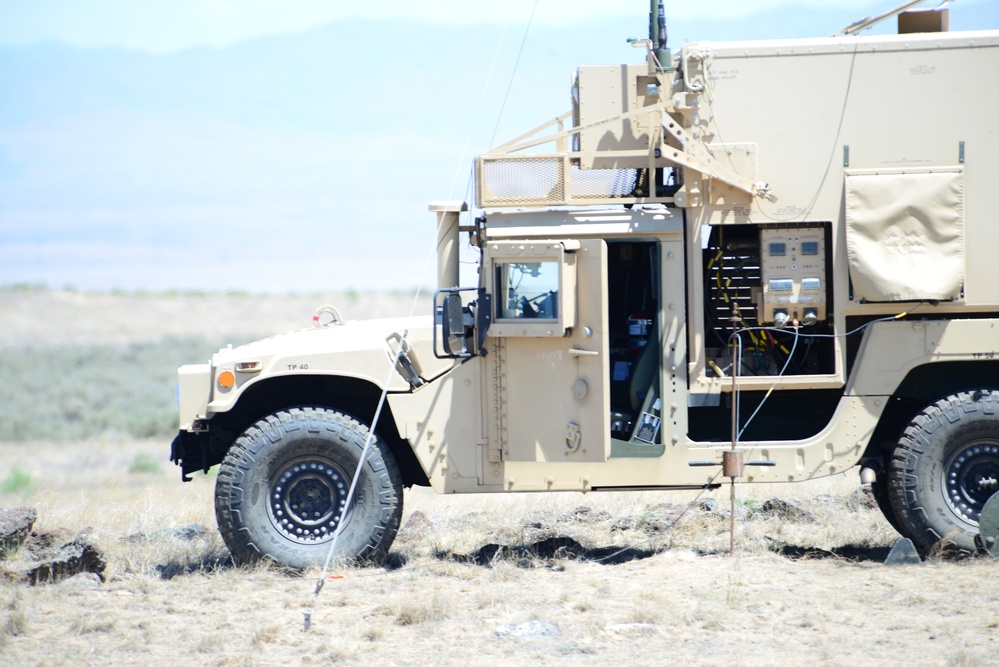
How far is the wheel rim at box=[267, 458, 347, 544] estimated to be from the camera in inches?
305

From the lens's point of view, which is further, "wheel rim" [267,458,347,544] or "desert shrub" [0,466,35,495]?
"desert shrub" [0,466,35,495]

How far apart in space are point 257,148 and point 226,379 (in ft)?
406

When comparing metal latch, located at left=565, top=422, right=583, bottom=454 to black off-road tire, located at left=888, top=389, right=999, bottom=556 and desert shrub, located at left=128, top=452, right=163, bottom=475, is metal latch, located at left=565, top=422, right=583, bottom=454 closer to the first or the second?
black off-road tire, located at left=888, top=389, right=999, bottom=556

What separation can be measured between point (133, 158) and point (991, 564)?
127 meters

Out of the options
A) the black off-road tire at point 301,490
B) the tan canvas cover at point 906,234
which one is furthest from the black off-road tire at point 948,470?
the black off-road tire at point 301,490

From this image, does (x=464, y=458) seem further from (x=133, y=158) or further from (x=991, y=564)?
(x=133, y=158)

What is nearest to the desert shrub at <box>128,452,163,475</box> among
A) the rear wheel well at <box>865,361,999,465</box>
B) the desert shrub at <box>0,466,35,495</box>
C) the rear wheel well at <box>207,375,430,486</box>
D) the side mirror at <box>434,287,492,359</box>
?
the desert shrub at <box>0,466,35,495</box>

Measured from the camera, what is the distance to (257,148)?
419 feet

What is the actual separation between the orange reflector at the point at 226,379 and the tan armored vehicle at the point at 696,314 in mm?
18

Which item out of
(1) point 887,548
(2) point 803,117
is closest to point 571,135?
(2) point 803,117

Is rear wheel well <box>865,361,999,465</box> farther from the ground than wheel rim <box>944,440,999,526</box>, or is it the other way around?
rear wheel well <box>865,361,999,465</box>

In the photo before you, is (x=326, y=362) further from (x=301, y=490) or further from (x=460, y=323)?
(x=460, y=323)

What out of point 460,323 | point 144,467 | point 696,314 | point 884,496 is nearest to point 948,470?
point 884,496

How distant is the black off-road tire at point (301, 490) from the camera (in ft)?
25.1
